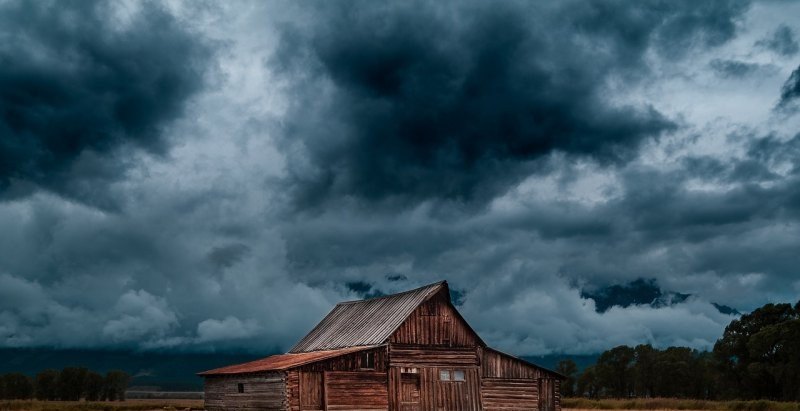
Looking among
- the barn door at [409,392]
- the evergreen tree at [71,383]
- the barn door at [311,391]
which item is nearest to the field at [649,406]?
the barn door at [409,392]

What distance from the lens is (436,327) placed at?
44344mm

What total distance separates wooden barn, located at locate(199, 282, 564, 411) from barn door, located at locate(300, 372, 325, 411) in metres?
0.05

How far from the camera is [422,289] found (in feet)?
152

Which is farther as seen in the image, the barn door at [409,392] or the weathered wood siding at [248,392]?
the barn door at [409,392]

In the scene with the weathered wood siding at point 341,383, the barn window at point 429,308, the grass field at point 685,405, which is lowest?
the grass field at point 685,405

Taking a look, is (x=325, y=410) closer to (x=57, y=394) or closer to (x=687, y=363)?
(x=687, y=363)

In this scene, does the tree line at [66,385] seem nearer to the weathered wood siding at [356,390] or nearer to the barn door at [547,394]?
the weathered wood siding at [356,390]

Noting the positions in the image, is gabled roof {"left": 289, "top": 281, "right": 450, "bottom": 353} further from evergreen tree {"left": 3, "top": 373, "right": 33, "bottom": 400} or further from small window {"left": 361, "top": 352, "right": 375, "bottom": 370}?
evergreen tree {"left": 3, "top": 373, "right": 33, "bottom": 400}

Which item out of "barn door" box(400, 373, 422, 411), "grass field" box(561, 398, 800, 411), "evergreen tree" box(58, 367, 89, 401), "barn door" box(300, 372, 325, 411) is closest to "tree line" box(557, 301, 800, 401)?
"grass field" box(561, 398, 800, 411)

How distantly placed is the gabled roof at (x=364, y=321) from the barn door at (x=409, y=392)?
87.5 inches

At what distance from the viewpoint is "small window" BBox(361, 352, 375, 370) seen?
136 feet

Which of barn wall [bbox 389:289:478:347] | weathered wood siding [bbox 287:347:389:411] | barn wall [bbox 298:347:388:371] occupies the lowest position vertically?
weathered wood siding [bbox 287:347:389:411]

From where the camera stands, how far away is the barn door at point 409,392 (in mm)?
42219

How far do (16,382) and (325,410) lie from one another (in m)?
94.8
